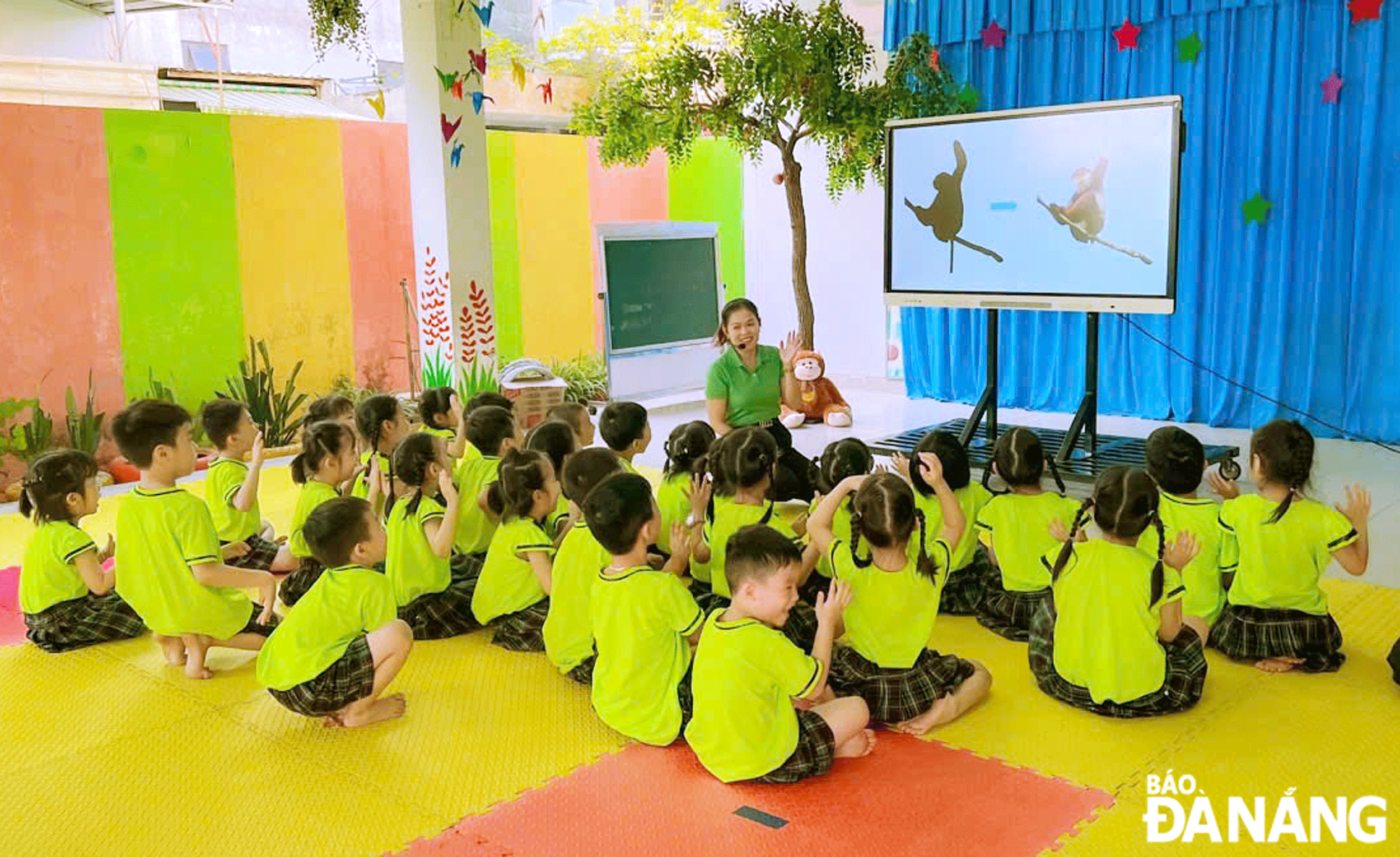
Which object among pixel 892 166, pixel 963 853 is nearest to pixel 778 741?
pixel 963 853

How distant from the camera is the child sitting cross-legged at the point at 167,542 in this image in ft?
11.0

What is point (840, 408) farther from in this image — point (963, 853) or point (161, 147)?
point (963, 853)

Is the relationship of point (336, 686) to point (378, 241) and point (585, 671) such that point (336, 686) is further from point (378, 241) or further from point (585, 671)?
point (378, 241)

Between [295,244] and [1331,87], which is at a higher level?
[1331,87]

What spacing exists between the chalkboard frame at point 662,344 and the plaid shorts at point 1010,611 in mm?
4268

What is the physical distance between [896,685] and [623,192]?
23.2 feet

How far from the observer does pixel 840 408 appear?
292 inches

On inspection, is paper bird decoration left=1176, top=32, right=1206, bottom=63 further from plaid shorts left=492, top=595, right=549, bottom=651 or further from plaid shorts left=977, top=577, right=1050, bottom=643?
plaid shorts left=492, top=595, right=549, bottom=651

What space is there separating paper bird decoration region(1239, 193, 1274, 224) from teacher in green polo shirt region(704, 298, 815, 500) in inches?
129

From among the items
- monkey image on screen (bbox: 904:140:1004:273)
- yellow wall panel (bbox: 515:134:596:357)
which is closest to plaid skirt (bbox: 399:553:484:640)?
monkey image on screen (bbox: 904:140:1004:273)

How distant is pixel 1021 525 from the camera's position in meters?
3.56

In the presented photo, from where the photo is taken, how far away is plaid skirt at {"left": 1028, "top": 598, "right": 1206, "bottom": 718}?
3.01 meters

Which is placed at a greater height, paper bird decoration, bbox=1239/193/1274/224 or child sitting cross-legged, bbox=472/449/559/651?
paper bird decoration, bbox=1239/193/1274/224

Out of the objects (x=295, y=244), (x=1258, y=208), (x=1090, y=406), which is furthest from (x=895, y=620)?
(x=295, y=244)
